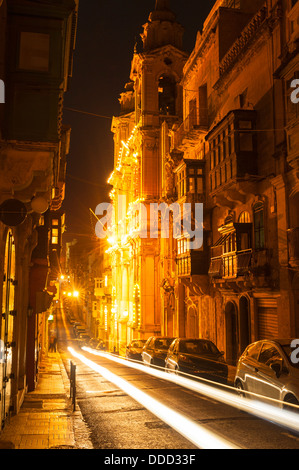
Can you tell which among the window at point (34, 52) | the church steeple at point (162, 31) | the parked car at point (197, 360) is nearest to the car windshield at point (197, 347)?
the parked car at point (197, 360)

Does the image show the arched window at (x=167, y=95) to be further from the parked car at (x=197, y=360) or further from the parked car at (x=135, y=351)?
the parked car at (x=197, y=360)

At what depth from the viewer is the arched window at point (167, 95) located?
155 feet

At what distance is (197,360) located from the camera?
16641mm

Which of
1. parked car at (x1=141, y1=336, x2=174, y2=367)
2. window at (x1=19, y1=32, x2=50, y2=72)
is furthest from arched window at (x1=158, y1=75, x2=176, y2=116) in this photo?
window at (x1=19, y1=32, x2=50, y2=72)

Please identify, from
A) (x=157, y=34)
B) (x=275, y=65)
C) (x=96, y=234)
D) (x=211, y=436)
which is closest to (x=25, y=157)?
(x=211, y=436)

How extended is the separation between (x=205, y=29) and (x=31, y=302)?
67.0 ft

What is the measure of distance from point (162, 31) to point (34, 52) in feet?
134

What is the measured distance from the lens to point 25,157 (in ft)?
32.0

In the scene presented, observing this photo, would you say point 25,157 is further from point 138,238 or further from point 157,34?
point 157,34

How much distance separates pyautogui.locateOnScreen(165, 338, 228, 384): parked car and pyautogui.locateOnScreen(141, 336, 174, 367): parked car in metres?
3.57

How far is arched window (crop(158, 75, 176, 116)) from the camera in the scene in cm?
4712

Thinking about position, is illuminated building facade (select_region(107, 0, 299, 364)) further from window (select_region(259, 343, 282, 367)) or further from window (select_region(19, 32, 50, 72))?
window (select_region(19, 32, 50, 72))

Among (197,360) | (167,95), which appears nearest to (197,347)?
(197,360)

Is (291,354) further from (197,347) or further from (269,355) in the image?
(197,347)
